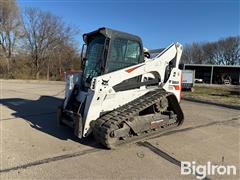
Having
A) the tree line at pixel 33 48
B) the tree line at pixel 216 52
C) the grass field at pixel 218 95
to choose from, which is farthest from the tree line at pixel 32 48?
the tree line at pixel 216 52

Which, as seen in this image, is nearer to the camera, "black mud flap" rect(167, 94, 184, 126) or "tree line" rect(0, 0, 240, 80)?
"black mud flap" rect(167, 94, 184, 126)

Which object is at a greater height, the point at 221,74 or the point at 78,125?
the point at 221,74

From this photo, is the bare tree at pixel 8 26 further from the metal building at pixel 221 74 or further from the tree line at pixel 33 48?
the metal building at pixel 221 74

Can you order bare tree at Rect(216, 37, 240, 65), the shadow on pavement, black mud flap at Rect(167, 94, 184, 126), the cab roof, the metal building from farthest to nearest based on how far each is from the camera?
1. bare tree at Rect(216, 37, 240, 65)
2. the metal building
3. black mud flap at Rect(167, 94, 184, 126)
4. the shadow on pavement
5. the cab roof

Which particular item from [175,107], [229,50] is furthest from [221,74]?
[175,107]

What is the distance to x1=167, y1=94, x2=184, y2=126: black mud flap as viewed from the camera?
16.2 ft

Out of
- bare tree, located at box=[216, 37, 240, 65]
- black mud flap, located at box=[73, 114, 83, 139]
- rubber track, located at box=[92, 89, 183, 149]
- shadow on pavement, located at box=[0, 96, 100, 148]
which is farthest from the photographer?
bare tree, located at box=[216, 37, 240, 65]

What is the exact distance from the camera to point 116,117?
3.66 meters

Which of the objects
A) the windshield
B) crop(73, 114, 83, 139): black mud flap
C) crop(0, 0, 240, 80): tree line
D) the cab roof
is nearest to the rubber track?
crop(73, 114, 83, 139): black mud flap

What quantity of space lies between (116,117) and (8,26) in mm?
31104

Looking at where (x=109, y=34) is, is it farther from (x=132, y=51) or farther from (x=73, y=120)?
(x=73, y=120)

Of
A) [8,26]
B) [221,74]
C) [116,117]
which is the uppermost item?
[8,26]

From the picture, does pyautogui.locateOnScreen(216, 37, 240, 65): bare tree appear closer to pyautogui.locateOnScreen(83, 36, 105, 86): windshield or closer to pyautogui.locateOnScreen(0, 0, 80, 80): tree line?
pyautogui.locateOnScreen(0, 0, 80, 80): tree line

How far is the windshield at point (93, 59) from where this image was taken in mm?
4273
